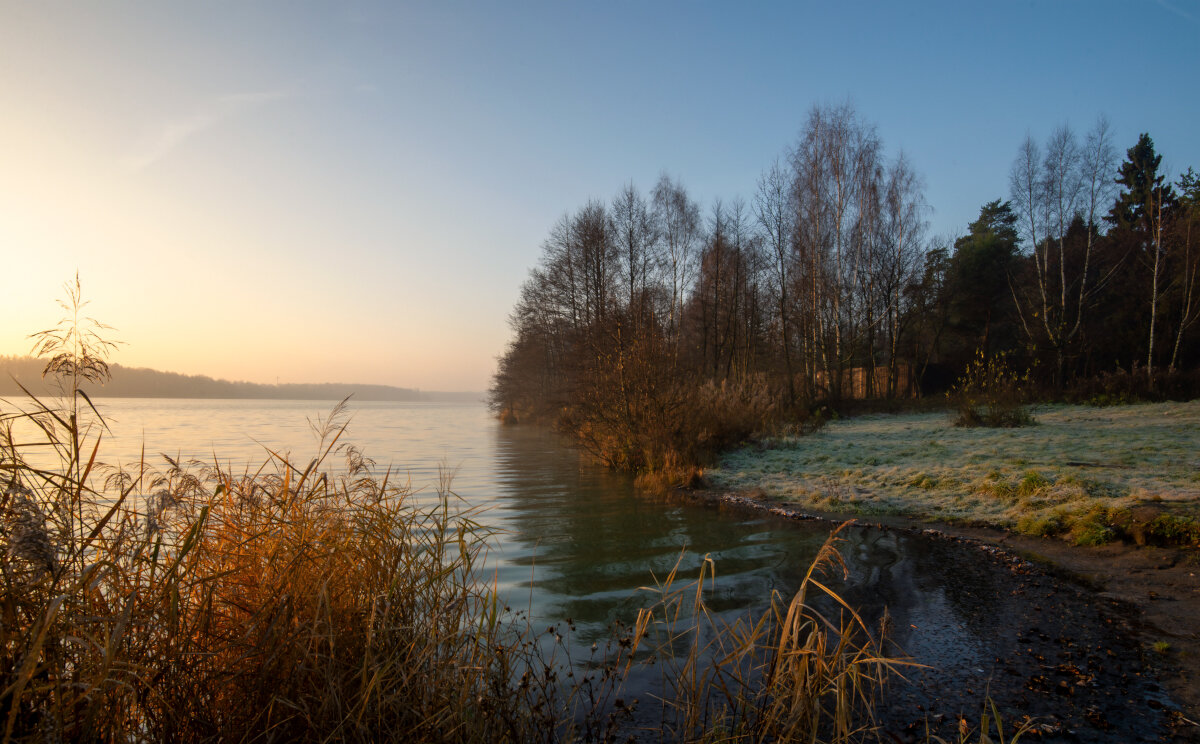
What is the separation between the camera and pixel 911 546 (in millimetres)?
Answer: 6910

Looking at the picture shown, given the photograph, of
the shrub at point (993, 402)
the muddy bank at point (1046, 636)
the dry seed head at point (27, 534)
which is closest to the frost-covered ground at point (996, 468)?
the shrub at point (993, 402)

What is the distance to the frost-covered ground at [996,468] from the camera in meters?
7.64

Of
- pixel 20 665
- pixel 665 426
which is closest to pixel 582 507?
pixel 665 426

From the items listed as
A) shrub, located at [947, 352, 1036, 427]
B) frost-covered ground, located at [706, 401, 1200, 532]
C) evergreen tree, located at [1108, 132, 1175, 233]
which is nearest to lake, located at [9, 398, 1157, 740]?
frost-covered ground, located at [706, 401, 1200, 532]

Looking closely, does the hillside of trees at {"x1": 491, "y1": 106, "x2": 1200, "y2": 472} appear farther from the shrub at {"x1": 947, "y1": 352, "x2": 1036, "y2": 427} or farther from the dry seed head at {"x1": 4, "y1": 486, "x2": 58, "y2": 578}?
the dry seed head at {"x1": 4, "y1": 486, "x2": 58, "y2": 578}

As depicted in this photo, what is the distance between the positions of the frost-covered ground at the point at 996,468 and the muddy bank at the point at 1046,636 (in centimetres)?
132

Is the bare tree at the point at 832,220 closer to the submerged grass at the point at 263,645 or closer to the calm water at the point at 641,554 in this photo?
the calm water at the point at 641,554

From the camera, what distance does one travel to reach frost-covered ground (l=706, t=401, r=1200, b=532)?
7645 mm

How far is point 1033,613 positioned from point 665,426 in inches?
346

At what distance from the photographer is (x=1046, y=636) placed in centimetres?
425

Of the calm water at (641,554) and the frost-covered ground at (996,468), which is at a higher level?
the frost-covered ground at (996,468)

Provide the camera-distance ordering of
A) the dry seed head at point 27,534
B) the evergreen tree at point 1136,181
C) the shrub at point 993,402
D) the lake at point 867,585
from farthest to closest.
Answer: the evergreen tree at point 1136,181
the shrub at point 993,402
the lake at point 867,585
the dry seed head at point 27,534

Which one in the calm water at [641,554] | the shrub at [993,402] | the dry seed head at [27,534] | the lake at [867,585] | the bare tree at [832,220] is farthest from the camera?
the bare tree at [832,220]

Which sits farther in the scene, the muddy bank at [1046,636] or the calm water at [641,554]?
the calm water at [641,554]
